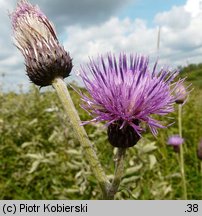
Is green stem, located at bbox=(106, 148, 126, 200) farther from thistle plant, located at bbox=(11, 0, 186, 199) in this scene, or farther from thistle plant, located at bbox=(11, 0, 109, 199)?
thistle plant, located at bbox=(11, 0, 109, 199)

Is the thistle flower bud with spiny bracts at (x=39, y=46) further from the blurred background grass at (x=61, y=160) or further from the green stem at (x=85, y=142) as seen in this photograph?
the blurred background grass at (x=61, y=160)

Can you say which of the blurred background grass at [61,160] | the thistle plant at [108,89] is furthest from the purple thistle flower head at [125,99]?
the blurred background grass at [61,160]

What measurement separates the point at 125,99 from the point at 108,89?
62 millimetres

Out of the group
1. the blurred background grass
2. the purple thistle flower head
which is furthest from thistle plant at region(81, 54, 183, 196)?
the blurred background grass

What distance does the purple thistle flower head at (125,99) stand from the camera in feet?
4.13

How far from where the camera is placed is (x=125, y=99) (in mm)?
1264

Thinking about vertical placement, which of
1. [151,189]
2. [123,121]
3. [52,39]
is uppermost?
[52,39]

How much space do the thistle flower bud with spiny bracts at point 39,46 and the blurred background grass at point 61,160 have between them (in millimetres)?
1525

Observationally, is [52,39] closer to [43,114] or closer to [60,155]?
[60,155]

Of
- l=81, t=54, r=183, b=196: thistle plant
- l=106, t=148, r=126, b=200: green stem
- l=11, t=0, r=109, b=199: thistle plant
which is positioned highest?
l=11, t=0, r=109, b=199: thistle plant

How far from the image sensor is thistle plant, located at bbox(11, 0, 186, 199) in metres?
1.25

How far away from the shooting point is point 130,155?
3.53 meters
